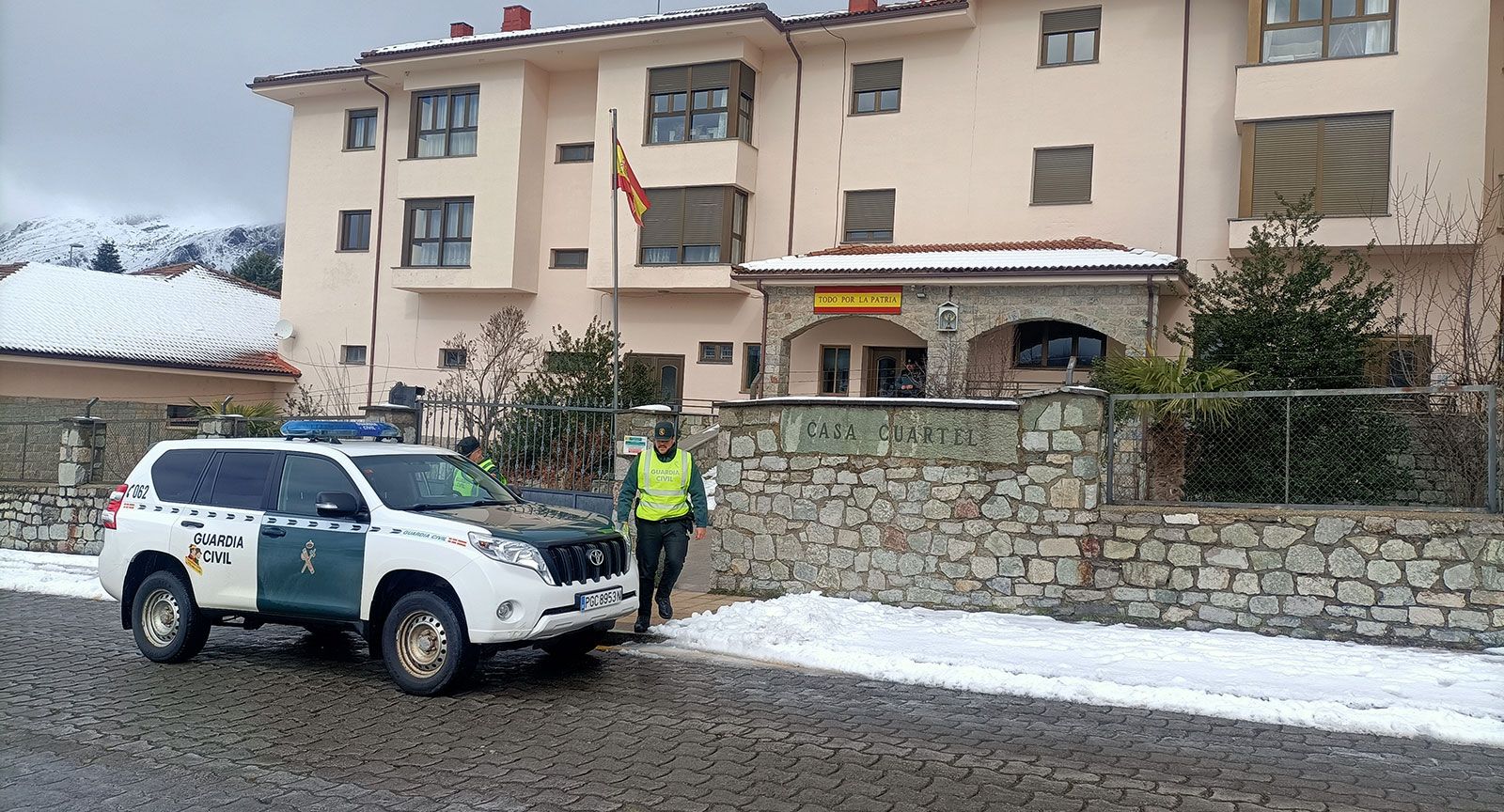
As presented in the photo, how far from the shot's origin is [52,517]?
1789 centimetres

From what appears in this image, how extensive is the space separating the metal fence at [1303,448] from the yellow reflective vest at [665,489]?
4216 millimetres

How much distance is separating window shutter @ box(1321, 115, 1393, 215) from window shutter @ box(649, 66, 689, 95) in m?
13.8

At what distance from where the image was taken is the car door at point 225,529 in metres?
8.50

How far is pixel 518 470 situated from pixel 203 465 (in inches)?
243

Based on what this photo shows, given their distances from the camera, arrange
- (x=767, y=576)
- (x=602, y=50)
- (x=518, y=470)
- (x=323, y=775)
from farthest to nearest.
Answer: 1. (x=602, y=50)
2. (x=518, y=470)
3. (x=767, y=576)
4. (x=323, y=775)

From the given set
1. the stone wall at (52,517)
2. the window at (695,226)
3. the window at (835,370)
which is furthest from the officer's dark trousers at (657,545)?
the window at (695,226)

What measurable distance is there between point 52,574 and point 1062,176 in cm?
1938

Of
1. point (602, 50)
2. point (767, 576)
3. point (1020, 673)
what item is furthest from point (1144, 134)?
point (1020, 673)

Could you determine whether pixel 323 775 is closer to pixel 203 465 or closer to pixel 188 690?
pixel 188 690

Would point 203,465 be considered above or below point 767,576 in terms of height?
above

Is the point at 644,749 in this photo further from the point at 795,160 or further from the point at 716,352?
the point at 795,160

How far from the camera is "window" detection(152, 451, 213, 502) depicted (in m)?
9.02

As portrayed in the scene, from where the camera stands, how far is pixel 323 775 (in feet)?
19.0

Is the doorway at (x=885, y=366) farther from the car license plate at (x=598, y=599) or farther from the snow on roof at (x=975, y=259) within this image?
the car license plate at (x=598, y=599)
